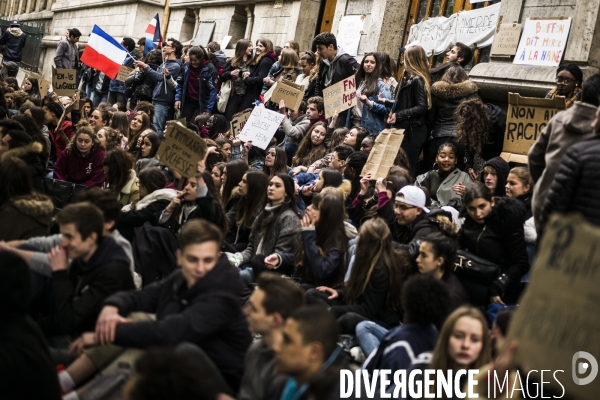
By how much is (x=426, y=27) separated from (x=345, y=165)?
445 cm

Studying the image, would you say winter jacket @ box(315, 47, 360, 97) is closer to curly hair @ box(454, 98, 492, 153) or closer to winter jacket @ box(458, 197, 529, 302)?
curly hair @ box(454, 98, 492, 153)

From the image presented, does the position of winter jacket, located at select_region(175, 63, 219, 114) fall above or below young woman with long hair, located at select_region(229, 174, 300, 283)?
above

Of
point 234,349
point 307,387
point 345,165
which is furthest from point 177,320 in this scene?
point 345,165

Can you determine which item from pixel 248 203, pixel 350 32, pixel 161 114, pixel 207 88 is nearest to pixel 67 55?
pixel 161 114

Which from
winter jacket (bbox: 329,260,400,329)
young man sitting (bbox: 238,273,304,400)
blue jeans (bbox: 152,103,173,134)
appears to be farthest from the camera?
blue jeans (bbox: 152,103,173,134)

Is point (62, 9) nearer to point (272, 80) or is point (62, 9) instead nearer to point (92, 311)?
point (272, 80)

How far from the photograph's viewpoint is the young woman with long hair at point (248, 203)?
8648 mm

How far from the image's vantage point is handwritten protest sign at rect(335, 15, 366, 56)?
49.8ft

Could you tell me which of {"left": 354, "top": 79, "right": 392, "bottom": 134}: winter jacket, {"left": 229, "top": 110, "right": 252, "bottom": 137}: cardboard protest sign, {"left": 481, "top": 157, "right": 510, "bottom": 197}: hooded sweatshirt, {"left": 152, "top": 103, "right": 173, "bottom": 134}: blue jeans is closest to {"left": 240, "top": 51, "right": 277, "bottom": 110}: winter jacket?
{"left": 229, "top": 110, "right": 252, "bottom": 137}: cardboard protest sign

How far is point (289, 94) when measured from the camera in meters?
11.7

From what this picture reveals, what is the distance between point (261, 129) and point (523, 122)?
12.4ft

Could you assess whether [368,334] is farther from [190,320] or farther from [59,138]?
[59,138]

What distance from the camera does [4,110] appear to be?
11.8 metres

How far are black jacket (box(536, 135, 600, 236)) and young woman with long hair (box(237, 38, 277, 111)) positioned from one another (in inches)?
371
